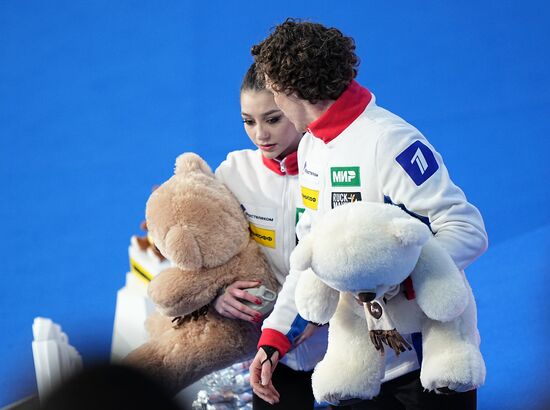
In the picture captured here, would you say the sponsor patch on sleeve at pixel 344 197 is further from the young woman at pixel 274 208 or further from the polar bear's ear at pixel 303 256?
the young woman at pixel 274 208

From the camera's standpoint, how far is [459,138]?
19.3 ft

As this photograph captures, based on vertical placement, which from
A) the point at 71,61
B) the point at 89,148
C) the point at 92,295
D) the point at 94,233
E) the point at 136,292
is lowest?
the point at 136,292

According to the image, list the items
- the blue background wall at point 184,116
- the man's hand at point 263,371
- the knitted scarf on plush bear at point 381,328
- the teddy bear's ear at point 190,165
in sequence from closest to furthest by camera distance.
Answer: the knitted scarf on plush bear at point 381,328 → the man's hand at point 263,371 → the teddy bear's ear at point 190,165 → the blue background wall at point 184,116

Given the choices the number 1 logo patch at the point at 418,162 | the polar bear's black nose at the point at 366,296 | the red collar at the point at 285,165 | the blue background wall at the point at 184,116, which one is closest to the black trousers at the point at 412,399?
the polar bear's black nose at the point at 366,296

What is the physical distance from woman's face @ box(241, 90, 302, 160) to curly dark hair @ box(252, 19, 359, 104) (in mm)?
444

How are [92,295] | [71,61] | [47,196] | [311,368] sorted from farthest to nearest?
[71,61]
[47,196]
[92,295]
[311,368]

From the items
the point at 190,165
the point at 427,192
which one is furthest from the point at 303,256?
the point at 190,165

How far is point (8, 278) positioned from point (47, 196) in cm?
90

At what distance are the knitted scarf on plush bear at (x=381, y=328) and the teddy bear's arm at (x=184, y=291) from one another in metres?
0.81

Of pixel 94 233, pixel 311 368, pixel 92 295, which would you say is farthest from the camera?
pixel 94 233

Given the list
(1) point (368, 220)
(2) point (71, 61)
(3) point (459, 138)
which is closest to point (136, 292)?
(1) point (368, 220)

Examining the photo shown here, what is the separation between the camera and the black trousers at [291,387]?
267cm

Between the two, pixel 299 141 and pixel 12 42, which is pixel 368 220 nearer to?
pixel 299 141

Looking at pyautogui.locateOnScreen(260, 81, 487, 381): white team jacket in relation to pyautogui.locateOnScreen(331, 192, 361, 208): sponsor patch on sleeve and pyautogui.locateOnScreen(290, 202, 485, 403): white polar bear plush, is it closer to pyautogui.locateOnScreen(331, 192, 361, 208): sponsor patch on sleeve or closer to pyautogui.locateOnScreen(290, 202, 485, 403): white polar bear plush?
pyautogui.locateOnScreen(331, 192, 361, 208): sponsor patch on sleeve
